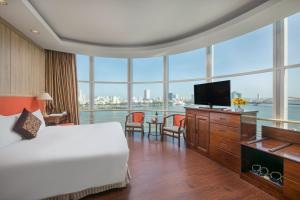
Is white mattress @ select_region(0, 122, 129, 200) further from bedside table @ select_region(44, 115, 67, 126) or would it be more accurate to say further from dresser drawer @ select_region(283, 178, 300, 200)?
bedside table @ select_region(44, 115, 67, 126)

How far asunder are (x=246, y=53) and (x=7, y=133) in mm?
4603

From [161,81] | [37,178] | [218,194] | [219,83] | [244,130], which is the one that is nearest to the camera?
[37,178]

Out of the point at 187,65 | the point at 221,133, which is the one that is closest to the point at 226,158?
the point at 221,133

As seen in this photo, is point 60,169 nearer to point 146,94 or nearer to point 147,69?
point 146,94

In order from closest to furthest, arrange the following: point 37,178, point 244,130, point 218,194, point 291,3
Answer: point 37,178
point 218,194
point 291,3
point 244,130

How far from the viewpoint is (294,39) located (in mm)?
2744

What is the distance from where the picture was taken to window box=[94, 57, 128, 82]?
5.58 meters

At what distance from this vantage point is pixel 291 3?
2287 mm

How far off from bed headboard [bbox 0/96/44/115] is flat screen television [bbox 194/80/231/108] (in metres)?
3.97

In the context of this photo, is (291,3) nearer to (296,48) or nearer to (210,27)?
(296,48)

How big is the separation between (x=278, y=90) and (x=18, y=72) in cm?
510

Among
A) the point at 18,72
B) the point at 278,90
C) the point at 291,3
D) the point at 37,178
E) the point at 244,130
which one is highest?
the point at 291,3

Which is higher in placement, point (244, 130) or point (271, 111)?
point (271, 111)

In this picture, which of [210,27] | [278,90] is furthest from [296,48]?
[210,27]
